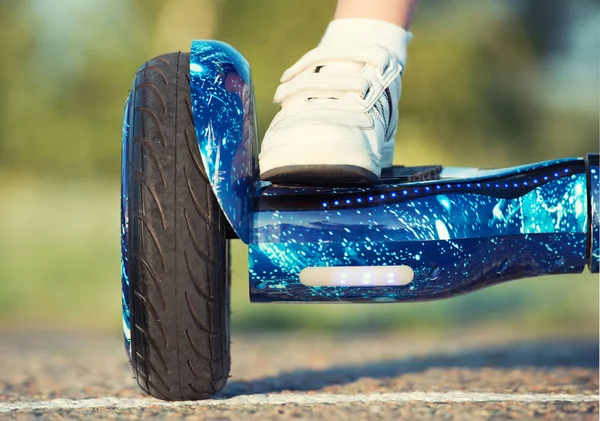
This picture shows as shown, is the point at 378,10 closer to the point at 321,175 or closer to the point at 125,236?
the point at 321,175

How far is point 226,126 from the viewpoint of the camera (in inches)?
53.2

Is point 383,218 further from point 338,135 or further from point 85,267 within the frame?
point 85,267

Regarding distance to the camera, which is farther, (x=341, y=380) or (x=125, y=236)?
(x=341, y=380)

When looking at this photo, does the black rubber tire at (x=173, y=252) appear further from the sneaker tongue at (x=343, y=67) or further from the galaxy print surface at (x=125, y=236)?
the sneaker tongue at (x=343, y=67)

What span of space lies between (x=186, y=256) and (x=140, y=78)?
1.03 feet

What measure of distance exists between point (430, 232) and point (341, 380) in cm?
58

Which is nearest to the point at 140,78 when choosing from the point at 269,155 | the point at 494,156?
the point at 269,155

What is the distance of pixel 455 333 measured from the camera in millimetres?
3180

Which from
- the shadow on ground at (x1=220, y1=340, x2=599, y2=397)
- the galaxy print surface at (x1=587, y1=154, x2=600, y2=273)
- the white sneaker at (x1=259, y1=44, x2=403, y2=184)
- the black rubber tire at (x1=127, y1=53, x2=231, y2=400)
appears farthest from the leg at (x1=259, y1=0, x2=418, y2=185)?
the shadow on ground at (x1=220, y1=340, x2=599, y2=397)

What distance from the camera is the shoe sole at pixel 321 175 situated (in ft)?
4.39

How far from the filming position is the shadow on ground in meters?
1.79

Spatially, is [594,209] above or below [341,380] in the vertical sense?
above

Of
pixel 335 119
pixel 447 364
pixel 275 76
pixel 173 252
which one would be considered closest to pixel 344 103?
pixel 335 119

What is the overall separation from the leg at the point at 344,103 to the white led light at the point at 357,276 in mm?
128
